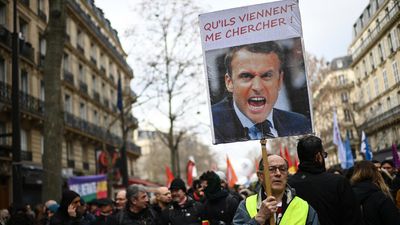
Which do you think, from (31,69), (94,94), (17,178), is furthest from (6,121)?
(94,94)

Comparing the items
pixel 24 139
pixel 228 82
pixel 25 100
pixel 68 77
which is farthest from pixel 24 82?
pixel 228 82

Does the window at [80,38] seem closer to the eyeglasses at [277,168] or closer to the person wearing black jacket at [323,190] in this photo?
the person wearing black jacket at [323,190]

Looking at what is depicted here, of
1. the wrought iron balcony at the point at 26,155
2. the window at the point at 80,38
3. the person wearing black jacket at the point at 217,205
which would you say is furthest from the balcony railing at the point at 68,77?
the person wearing black jacket at the point at 217,205

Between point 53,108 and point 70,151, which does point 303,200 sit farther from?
point 70,151

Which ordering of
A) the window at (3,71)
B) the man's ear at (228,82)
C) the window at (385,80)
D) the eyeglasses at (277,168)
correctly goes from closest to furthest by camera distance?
1. the eyeglasses at (277,168)
2. the man's ear at (228,82)
3. the window at (385,80)
4. the window at (3,71)

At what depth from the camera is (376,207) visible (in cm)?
422

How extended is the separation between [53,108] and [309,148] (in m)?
9.77

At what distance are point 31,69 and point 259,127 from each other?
79.9 ft

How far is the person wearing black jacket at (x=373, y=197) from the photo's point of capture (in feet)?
13.6

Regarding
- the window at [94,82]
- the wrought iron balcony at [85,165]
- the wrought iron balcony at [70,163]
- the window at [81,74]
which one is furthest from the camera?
the window at [94,82]

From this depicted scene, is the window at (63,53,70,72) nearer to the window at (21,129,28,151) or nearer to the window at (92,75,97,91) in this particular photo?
the window at (92,75,97,91)

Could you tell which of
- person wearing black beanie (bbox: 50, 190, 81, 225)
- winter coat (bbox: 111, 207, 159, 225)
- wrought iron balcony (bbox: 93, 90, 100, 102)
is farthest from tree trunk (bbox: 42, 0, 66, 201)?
wrought iron balcony (bbox: 93, 90, 100, 102)

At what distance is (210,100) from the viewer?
4.17 meters

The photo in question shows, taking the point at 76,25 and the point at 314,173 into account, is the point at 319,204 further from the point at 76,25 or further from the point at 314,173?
the point at 76,25
